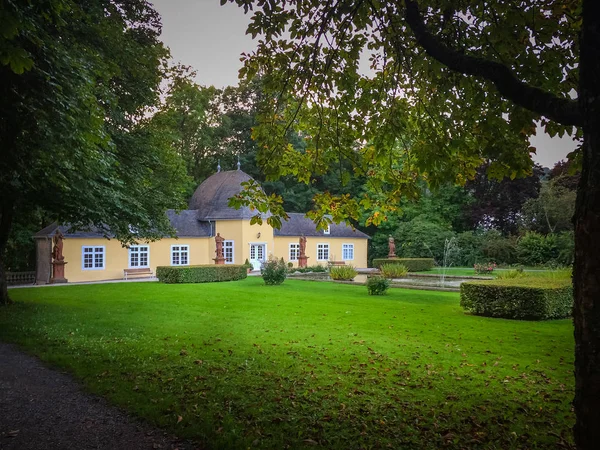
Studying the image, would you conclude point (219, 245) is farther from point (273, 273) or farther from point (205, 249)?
point (273, 273)

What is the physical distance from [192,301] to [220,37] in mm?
9185

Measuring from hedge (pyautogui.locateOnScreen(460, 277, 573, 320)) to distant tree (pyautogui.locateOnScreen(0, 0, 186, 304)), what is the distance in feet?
33.0

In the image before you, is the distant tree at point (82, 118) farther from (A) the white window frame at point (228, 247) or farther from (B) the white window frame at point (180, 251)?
(A) the white window frame at point (228, 247)

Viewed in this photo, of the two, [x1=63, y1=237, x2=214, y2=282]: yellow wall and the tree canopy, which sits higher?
the tree canopy

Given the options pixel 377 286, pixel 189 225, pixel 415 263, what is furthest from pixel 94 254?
pixel 415 263

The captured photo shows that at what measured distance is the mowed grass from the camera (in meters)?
4.41

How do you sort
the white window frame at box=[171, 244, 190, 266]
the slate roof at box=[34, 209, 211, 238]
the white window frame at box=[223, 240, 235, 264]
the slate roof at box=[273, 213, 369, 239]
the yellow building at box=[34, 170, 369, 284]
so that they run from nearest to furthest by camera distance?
the yellow building at box=[34, 170, 369, 284] < the white window frame at box=[171, 244, 190, 266] < the slate roof at box=[34, 209, 211, 238] < the white window frame at box=[223, 240, 235, 264] < the slate roof at box=[273, 213, 369, 239]

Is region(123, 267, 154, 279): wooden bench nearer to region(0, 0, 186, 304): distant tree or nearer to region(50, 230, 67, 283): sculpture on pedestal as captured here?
region(50, 230, 67, 283): sculpture on pedestal

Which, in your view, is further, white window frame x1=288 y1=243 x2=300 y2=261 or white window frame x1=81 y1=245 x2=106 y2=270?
white window frame x1=288 y1=243 x2=300 y2=261

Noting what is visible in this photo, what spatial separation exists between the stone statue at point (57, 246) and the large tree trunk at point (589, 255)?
25.6m

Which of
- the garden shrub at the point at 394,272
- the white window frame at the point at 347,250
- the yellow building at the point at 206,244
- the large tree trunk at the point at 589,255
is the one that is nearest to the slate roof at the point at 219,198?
the yellow building at the point at 206,244

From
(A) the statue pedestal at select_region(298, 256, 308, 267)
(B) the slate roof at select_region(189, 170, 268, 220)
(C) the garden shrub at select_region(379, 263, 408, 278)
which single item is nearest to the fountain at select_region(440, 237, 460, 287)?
(A) the statue pedestal at select_region(298, 256, 308, 267)

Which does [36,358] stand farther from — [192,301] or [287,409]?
[192,301]

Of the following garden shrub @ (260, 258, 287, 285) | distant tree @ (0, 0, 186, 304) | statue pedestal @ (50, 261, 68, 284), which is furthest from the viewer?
statue pedestal @ (50, 261, 68, 284)
